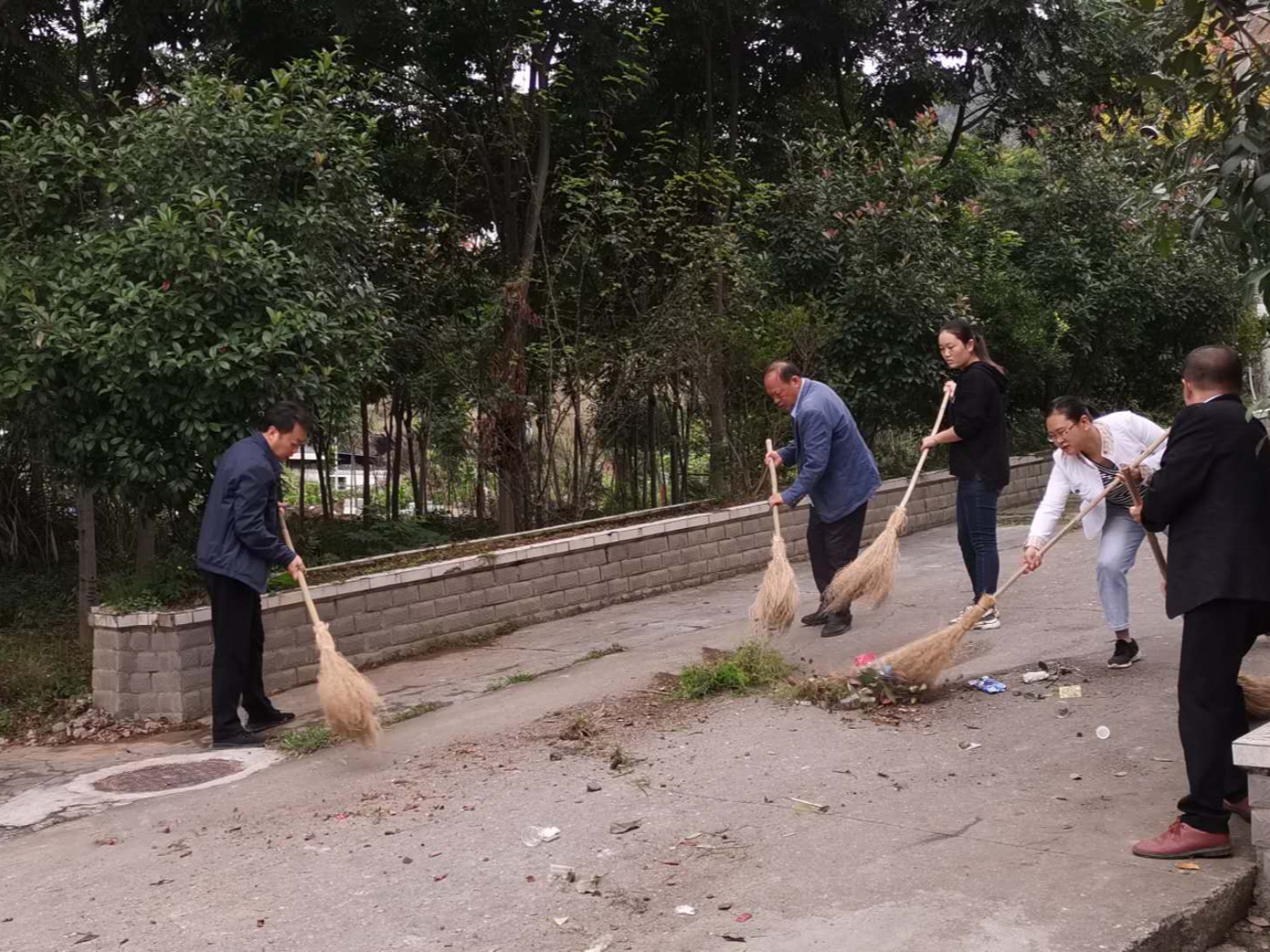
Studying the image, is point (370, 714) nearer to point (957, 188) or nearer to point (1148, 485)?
point (1148, 485)

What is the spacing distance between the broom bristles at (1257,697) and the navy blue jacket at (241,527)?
15.3ft

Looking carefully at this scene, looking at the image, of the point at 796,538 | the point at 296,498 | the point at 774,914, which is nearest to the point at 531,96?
the point at 796,538

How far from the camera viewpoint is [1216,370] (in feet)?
14.6

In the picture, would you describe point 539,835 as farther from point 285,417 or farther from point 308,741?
point 285,417

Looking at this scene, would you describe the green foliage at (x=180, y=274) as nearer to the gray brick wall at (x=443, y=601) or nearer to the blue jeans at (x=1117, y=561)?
the gray brick wall at (x=443, y=601)

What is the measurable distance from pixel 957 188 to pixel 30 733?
12.7m

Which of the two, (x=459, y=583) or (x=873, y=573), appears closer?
(x=873, y=573)

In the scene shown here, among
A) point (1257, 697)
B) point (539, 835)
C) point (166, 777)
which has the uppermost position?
point (1257, 697)

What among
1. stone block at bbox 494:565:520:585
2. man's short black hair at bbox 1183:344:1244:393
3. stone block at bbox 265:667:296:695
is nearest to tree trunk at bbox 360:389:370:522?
stone block at bbox 494:565:520:585

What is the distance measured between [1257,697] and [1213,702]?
50.5 inches

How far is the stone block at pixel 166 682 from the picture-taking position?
7.43 m

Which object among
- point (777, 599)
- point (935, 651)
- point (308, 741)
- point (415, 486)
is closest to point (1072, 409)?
point (935, 651)

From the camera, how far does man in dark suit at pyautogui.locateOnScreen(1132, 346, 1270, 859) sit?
4.21 m

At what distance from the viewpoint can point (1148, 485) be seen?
4574mm
